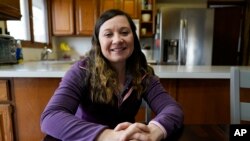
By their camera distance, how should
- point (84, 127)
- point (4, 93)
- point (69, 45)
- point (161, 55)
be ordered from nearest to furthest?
1. point (84, 127)
2. point (4, 93)
3. point (161, 55)
4. point (69, 45)

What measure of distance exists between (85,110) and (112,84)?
172 millimetres

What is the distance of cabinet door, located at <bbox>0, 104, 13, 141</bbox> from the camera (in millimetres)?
1328

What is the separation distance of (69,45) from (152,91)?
311cm

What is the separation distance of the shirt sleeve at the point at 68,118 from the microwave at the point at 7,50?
3.51 feet

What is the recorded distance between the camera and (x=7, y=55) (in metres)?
1.68

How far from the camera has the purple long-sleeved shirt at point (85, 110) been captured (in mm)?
631

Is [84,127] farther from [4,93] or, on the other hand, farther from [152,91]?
[4,93]

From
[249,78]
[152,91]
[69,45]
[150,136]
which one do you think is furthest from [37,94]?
[69,45]

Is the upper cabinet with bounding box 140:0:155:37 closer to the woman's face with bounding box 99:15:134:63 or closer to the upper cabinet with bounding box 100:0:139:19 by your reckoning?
the upper cabinet with bounding box 100:0:139:19

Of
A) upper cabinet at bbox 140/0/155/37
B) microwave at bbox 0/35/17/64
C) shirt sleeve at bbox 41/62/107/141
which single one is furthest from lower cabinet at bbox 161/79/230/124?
upper cabinet at bbox 140/0/155/37

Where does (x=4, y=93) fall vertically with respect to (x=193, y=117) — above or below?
above

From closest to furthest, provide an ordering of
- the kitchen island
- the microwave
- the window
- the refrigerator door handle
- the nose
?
the nose, the kitchen island, the microwave, the window, the refrigerator door handle

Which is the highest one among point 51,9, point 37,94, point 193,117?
point 51,9

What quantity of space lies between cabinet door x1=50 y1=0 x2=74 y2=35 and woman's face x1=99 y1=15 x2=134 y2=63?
266 cm
